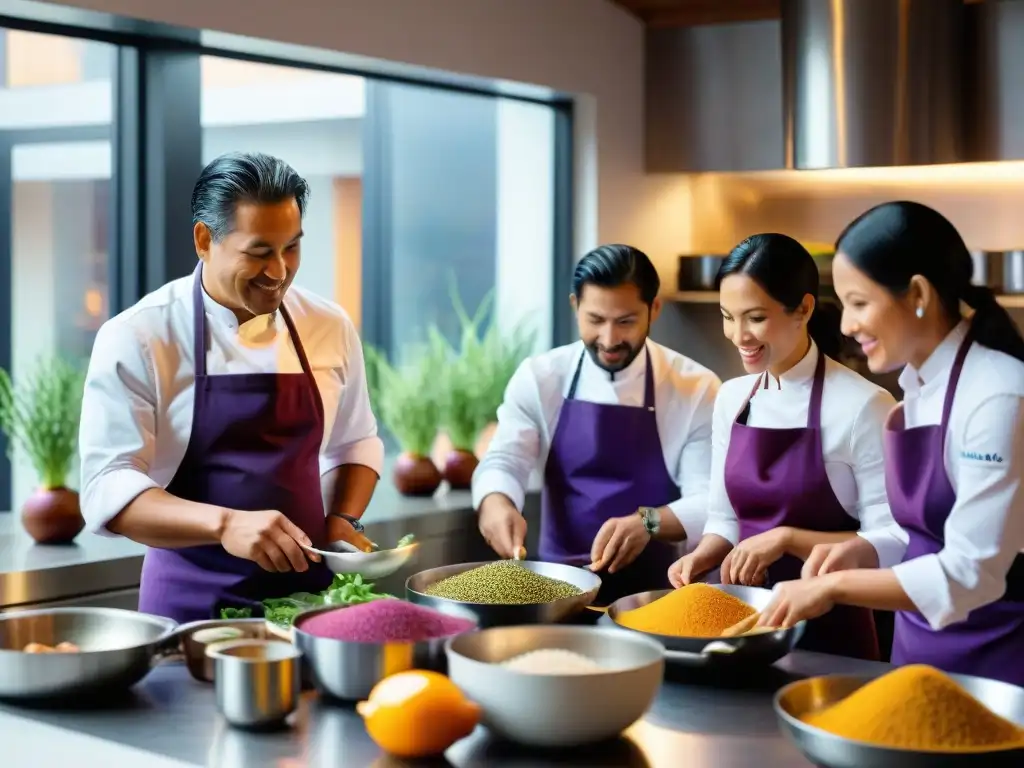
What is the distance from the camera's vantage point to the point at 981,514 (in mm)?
1916

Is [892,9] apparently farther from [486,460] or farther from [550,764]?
[550,764]

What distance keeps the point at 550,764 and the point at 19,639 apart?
875 mm

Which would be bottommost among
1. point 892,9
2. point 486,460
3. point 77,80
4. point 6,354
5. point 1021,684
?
point 1021,684

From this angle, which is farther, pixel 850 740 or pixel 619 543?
pixel 619 543

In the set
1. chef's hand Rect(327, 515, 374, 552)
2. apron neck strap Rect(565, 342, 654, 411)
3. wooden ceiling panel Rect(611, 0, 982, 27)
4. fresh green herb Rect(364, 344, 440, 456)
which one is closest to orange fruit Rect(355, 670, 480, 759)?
chef's hand Rect(327, 515, 374, 552)

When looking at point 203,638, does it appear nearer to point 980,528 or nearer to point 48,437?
point 980,528

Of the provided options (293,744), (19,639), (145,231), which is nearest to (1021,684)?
(293,744)

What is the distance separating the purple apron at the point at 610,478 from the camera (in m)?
3.18

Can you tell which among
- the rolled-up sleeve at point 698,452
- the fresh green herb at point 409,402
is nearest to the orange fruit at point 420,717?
the rolled-up sleeve at point 698,452

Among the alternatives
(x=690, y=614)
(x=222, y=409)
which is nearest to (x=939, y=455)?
(x=690, y=614)

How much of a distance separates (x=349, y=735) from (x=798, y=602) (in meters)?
0.66

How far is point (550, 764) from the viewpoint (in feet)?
5.30

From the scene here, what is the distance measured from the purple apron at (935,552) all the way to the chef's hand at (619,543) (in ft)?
2.62

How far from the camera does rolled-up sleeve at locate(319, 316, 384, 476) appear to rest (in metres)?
2.76
